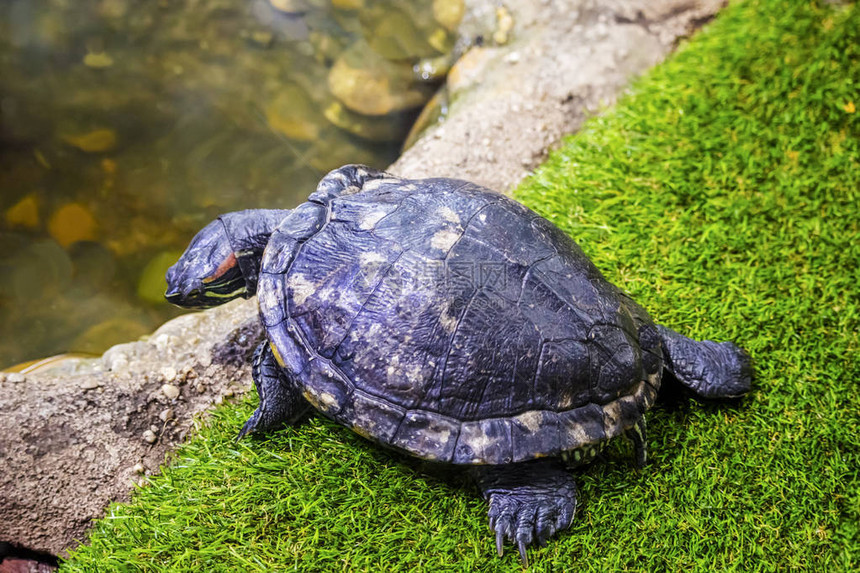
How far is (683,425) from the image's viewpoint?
2.89 m

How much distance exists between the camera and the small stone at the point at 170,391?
2.94m

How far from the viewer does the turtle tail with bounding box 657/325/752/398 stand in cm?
281

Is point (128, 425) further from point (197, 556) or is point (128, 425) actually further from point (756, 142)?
point (756, 142)

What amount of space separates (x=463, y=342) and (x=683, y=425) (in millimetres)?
1408

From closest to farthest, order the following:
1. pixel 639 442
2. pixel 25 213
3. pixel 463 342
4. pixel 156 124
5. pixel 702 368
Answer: pixel 463 342 < pixel 639 442 < pixel 702 368 < pixel 25 213 < pixel 156 124

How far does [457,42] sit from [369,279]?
3.81 metres

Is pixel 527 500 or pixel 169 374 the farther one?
pixel 169 374

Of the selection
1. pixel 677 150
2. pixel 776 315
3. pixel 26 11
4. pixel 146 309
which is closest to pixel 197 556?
pixel 146 309

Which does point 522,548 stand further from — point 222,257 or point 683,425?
point 222,257

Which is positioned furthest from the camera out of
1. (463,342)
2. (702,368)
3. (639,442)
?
(702,368)

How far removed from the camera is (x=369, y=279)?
2.40m

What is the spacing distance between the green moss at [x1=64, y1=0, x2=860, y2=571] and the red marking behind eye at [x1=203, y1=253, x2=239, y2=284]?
684 mm

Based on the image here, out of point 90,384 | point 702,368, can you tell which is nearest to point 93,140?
point 90,384

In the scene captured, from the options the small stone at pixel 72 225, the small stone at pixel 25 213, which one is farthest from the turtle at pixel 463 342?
the small stone at pixel 25 213
